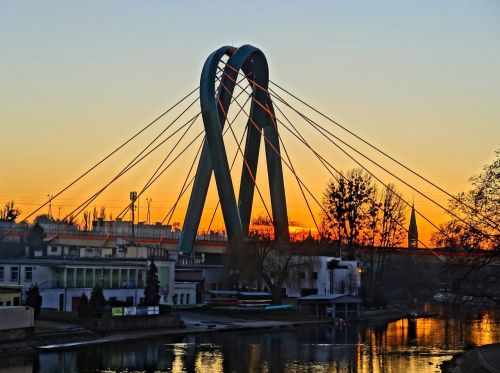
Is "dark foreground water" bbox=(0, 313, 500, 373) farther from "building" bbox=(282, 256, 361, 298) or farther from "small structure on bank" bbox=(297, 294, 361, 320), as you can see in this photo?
"building" bbox=(282, 256, 361, 298)

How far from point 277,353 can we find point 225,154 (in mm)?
23513

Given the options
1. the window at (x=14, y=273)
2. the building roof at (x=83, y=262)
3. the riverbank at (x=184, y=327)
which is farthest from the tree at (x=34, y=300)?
the window at (x=14, y=273)

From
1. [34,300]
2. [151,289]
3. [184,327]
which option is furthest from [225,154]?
[34,300]

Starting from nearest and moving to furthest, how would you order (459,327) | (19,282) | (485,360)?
1. (485,360)
2. (19,282)
3. (459,327)

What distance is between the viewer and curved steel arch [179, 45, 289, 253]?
66.1 meters

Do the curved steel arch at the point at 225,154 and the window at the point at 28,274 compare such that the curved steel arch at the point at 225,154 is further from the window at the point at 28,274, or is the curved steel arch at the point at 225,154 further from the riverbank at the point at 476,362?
the riverbank at the point at 476,362

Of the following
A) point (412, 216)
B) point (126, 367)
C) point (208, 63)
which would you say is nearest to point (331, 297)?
point (208, 63)

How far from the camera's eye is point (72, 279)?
60.3m

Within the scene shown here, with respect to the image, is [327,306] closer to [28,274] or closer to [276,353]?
[28,274]

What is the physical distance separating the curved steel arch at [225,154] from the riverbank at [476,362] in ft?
88.8

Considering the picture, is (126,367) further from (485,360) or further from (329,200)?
(329,200)

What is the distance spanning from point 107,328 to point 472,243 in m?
23.1

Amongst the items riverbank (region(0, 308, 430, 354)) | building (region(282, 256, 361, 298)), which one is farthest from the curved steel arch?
riverbank (region(0, 308, 430, 354))

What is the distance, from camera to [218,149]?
66.0 meters
